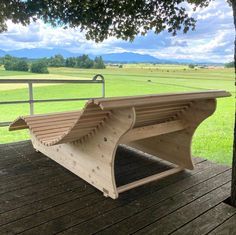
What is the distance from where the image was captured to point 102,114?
6.79 feet

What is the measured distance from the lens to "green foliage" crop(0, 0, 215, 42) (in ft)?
16.4

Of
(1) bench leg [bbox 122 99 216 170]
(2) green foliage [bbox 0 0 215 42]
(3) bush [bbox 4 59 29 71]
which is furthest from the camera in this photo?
(3) bush [bbox 4 59 29 71]

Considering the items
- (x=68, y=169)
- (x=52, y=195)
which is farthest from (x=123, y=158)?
(x=52, y=195)

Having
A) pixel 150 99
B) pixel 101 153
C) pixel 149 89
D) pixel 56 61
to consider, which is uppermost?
pixel 56 61

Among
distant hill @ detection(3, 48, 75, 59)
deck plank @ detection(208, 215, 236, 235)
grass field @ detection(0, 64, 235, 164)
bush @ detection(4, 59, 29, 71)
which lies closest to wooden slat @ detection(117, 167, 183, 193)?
deck plank @ detection(208, 215, 236, 235)

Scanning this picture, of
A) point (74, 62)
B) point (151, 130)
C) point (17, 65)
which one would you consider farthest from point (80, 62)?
point (151, 130)

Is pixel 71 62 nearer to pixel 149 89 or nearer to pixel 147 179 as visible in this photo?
pixel 147 179

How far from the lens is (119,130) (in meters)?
1.98

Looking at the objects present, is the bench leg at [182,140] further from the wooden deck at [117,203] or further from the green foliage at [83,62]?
the green foliage at [83,62]

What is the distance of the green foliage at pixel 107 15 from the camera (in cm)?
499

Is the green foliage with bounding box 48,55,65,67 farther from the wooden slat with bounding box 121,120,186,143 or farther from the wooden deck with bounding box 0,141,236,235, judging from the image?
the wooden slat with bounding box 121,120,186,143

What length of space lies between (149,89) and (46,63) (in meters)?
8.93

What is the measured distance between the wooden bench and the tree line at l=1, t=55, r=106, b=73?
6.20m

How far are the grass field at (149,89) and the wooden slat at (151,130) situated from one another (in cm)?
82
